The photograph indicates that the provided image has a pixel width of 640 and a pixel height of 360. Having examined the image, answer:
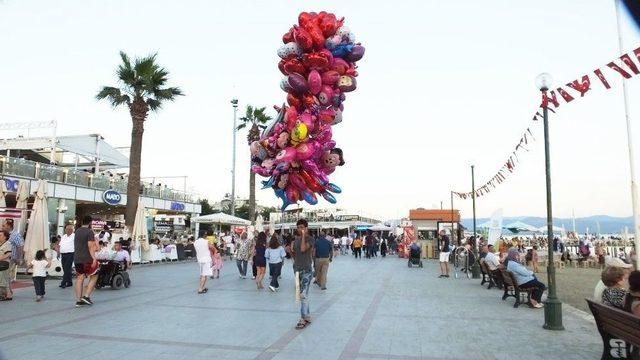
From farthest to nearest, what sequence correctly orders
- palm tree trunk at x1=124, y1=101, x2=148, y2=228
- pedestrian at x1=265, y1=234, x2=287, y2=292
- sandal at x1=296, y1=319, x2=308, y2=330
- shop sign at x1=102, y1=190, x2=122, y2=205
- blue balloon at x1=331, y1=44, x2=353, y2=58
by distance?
shop sign at x1=102, y1=190, x2=122, y2=205 < palm tree trunk at x1=124, y1=101, x2=148, y2=228 < blue balloon at x1=331, y1=44, x2=353, y2=58 < pedestrian at x1=265, y1=234, x2=287, y2=292 < sandal at x1=296, y1=319, x2=308, y2=330

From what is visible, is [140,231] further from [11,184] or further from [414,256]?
[414,256]

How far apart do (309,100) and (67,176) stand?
52.9 feet

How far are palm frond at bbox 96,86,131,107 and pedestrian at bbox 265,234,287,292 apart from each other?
42.6ft

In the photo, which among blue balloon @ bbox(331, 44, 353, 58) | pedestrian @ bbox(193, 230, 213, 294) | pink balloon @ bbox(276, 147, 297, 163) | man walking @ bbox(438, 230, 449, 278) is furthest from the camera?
man walking @ bbox(438, 230, 449, 278)

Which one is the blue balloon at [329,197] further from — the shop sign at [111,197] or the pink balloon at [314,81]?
the shop sign at [111,197]

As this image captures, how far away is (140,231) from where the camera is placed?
71.1 feet

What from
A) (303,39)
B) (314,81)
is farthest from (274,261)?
(303,39)

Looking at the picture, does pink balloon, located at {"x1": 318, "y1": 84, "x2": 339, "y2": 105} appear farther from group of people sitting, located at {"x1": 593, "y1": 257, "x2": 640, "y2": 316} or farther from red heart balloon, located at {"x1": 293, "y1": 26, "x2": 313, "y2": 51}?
group of people sitting, located at {"x1": 593, "y1": 257, "x2": 640, "y2": 316}

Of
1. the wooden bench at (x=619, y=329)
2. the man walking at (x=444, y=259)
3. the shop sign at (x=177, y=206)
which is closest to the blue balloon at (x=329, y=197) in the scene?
the man walking at (x=444, y=259)

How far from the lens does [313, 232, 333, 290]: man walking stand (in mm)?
13686

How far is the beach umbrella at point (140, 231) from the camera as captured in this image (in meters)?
21.4

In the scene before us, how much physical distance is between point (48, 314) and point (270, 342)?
15.7 ft

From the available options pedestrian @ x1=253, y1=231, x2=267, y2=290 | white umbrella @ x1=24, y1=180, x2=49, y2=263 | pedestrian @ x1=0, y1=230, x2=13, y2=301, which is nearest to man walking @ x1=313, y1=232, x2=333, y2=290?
pedestrian @ x1=253, y1=231, x2=267, y2=290

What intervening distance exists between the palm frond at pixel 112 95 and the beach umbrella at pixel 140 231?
4.88m
